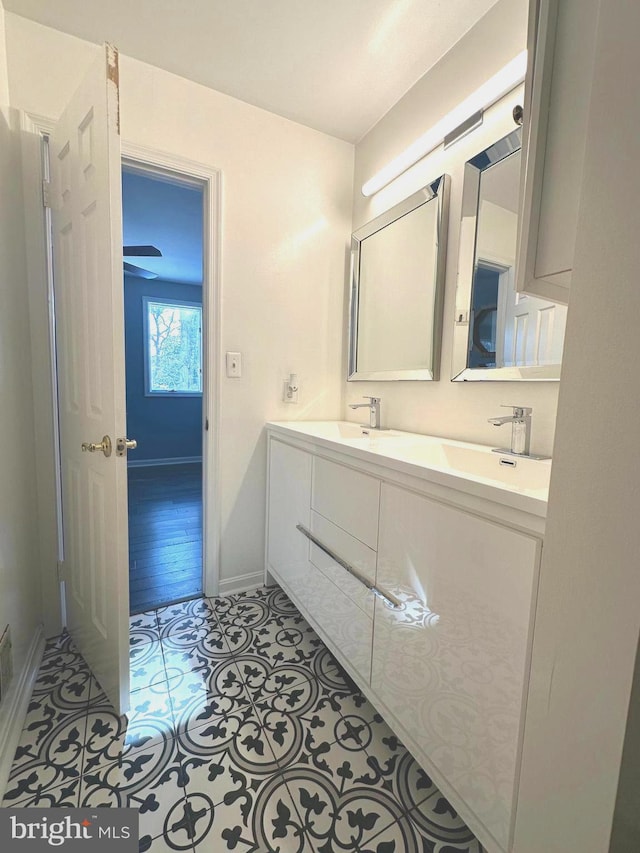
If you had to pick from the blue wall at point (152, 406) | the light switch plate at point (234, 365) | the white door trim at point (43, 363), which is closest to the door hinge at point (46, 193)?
the white door trim at point (43, 363)

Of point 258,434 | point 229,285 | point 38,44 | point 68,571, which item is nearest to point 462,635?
point 258,434

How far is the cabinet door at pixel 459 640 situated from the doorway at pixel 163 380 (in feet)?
4.25

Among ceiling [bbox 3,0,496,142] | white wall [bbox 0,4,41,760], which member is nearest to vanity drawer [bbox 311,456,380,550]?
white wall [bbox 0,4,41,760]

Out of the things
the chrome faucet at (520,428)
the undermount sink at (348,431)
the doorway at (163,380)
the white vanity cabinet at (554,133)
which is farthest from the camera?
the doorway at (163,380)

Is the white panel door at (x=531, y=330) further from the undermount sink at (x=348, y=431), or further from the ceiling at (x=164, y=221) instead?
the ceiling at (x=164, y=221)

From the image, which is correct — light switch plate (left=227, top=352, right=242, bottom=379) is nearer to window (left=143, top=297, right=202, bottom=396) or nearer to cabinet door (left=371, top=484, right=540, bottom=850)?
cabinet door (left=371, top=484, right=540, bottom=850)

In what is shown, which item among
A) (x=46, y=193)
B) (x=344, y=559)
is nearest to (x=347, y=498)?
(x=344, y=559)

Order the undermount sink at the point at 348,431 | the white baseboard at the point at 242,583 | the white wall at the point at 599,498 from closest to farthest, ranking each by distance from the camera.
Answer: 1. the white wall at the point at 599,498
2. the undermount sink at the point at 348,431
3. the white baseboard at the point at 242,583

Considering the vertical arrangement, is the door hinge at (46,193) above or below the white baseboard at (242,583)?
above

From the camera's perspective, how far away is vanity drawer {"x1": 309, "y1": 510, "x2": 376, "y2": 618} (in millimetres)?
1153

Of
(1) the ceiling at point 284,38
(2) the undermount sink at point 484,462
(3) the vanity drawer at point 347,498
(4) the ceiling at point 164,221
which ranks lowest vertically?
(3) the vanity drawer at point 347,498

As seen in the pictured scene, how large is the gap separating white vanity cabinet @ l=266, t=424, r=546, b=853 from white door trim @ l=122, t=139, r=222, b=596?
70 centimetres

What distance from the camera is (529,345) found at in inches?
47.3

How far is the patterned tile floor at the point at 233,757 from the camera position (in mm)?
915
